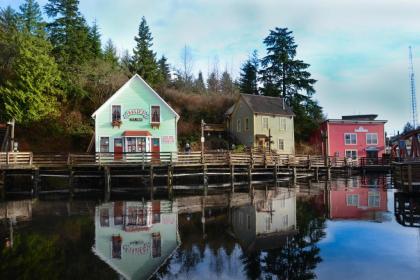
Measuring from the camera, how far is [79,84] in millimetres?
41438

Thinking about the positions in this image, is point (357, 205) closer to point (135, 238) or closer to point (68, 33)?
point (135, 238)

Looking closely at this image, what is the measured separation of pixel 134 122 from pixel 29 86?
35.7 feet

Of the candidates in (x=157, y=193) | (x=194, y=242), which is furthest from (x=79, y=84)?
(x=194, y=242)

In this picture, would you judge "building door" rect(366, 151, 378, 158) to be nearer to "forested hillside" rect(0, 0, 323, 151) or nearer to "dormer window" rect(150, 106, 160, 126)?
"forested hillside" rect(0, 0, 323, 151)

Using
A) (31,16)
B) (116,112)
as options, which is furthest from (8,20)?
(116,112)

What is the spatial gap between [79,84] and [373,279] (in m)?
39.0

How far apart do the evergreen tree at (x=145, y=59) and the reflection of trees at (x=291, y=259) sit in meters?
41.0

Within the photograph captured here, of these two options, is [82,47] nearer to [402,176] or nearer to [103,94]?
[103,94]

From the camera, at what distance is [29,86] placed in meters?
34.3

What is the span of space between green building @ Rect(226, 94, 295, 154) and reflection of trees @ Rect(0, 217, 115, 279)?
98.3ft

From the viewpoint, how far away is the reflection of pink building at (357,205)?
53.8 feet

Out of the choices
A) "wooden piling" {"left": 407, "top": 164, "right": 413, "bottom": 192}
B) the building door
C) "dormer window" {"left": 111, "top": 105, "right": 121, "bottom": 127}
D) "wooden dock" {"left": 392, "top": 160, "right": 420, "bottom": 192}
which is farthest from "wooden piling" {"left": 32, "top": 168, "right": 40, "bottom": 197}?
the building door

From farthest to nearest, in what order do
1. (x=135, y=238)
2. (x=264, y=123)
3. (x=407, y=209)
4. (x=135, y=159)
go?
1. (x=264, y=123)
2. (x=135, y=159)
3. (x=407, y=209)
4. (x=135, y=238)

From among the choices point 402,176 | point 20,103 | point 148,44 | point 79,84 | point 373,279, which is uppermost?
point 148,44
